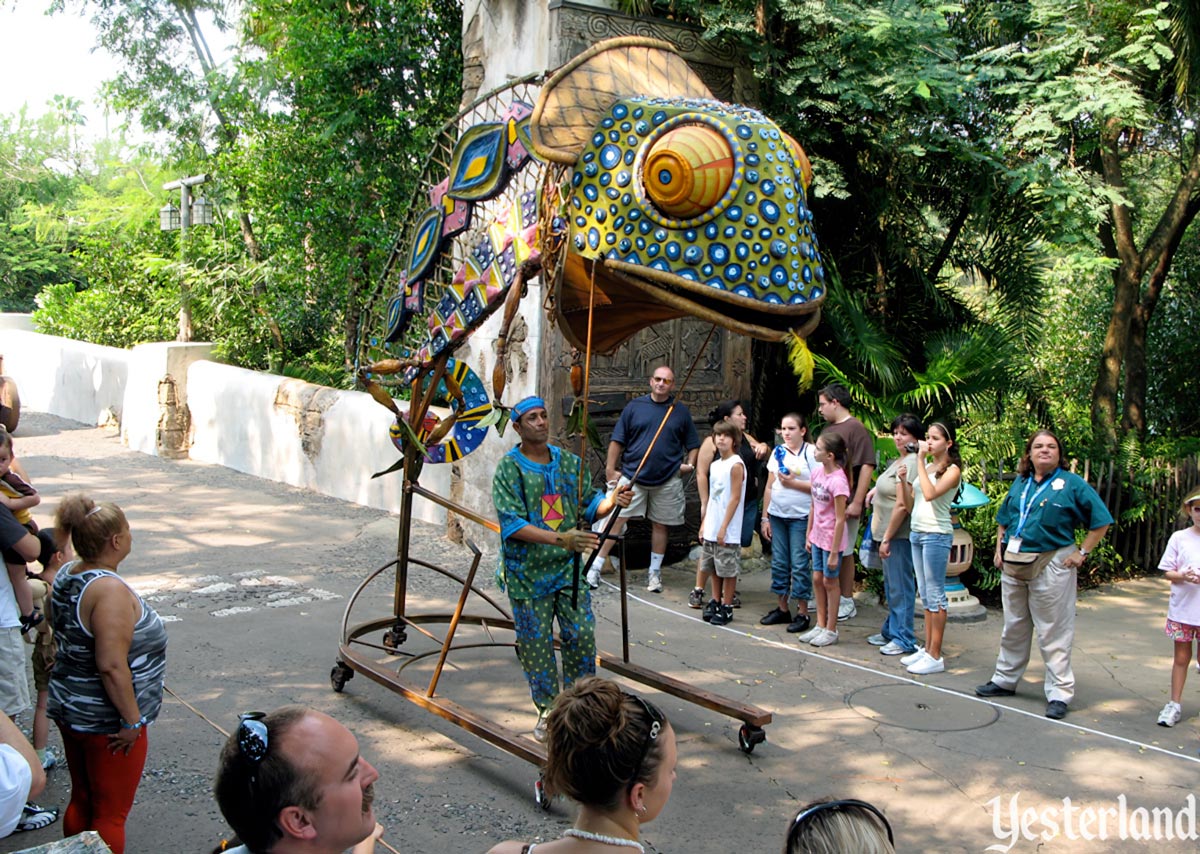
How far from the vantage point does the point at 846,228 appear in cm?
1017

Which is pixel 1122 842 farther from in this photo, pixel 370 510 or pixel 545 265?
pixel 370 510

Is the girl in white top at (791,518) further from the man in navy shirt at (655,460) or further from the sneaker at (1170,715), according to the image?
the sneaker at (1170,715)

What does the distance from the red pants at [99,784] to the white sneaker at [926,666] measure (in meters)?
4.51

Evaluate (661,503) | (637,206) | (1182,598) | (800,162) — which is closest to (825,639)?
(661,503)

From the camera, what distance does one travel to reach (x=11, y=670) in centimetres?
441

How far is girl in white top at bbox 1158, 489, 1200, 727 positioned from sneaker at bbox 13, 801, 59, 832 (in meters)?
5.28

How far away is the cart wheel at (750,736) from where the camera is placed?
529 cm

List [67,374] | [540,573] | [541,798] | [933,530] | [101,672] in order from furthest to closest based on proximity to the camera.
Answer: [67,374], [933,530], [540,573], [541,798], [101,672]

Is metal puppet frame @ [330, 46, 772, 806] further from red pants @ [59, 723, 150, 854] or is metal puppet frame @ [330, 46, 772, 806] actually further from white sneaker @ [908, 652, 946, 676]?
white sneaker @ [908, 652, 946, 676]

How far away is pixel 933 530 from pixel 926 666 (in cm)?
82

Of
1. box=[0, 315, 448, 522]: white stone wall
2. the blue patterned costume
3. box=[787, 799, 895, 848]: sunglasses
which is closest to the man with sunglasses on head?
box=[787, 799, 895, 848]: sunglasses

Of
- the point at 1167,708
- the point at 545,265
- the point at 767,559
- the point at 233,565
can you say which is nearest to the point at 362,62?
the point at 233,565

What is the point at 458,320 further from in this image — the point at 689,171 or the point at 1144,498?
the point at 1144,498

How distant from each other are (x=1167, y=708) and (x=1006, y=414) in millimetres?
4764
